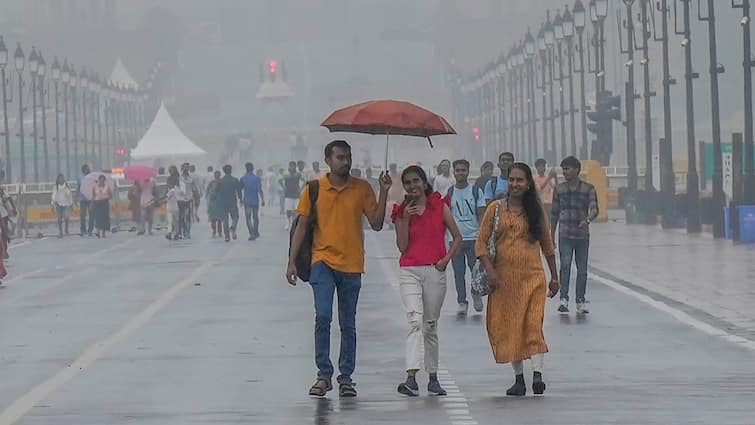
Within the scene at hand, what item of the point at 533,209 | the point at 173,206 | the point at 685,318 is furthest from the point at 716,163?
the point at 533,209

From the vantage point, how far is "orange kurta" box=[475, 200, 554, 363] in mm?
16656

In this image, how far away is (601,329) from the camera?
74.0 ft

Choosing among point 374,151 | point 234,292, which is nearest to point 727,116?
point 374,151

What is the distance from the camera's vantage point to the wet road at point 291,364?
51.4ft

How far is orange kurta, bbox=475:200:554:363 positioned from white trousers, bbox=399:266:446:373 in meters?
0.39

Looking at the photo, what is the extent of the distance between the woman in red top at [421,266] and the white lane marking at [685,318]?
154 inches

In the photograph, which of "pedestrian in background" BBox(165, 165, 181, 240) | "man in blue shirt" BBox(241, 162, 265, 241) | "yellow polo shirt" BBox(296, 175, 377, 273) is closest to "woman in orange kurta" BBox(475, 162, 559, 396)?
"yellow polo shirt" BBox(296, 175, 377, 273)

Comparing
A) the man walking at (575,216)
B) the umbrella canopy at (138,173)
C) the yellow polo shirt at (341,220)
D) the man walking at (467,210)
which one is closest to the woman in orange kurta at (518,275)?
the yellow polo shirt at (341,220)

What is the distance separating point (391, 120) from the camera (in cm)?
1694

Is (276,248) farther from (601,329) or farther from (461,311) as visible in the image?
(601,329)

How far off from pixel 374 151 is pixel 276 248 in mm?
122795

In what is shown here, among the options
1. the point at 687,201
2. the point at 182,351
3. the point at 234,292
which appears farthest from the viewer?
the point at 687,201

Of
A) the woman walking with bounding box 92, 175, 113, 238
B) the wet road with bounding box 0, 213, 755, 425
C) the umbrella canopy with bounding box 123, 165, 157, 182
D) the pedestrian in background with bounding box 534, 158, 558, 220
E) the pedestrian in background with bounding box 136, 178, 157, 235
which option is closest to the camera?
the wet road with bounding box 0, 213, 755, 425

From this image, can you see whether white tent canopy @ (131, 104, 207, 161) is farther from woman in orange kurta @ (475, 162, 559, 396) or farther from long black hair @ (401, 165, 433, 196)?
woman in orange kurta @ (475, 162, 559, 396)
